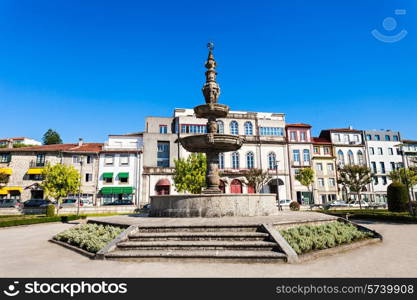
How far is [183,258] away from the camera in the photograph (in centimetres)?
711

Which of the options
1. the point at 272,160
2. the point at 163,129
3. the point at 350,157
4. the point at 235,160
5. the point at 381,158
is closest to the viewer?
the point at 235,160

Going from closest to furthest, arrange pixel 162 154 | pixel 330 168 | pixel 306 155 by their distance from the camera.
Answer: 1. pixel 162 154
2. pixel 306 155
3. pixel 330 168

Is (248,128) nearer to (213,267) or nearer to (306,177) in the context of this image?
(306,177)

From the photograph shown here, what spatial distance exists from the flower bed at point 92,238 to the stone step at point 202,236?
1.00 m

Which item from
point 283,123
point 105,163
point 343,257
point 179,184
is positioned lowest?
point 343,257

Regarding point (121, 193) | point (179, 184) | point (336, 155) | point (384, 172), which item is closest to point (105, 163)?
point (121, 193)

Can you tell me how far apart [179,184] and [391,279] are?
29547 mm

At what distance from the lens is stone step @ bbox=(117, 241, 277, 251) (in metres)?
7.57

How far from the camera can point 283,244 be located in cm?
741

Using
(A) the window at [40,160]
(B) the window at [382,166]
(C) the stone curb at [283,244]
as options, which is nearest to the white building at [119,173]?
(A) the window at [40,160]

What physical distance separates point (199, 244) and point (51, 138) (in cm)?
8861

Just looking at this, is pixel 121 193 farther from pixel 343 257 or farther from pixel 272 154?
pixel 343 257

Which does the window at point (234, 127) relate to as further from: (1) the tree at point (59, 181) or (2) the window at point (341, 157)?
(1) the tree at point (59, 181)

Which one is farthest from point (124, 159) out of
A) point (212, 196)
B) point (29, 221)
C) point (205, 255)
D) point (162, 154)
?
point (205, 255)
